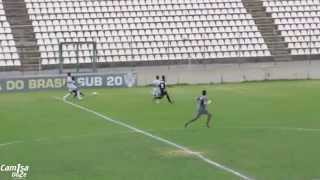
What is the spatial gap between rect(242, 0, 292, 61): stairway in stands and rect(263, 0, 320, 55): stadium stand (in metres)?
0.40

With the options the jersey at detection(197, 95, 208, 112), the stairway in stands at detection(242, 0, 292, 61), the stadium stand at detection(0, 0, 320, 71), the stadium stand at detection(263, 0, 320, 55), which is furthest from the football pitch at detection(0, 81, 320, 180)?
the stadium stand at detection(263, 0, 320, 55)

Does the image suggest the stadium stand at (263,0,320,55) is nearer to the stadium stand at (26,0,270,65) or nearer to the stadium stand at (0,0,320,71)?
the stadium stand at (0,0,320,71)

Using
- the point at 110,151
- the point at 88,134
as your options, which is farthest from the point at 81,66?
the point at 110,151

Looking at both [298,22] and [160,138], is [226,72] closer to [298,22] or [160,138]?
[298,22]

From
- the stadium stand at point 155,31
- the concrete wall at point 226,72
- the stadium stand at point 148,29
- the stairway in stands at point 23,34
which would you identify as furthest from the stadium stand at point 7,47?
the concrete wall at point 226,72

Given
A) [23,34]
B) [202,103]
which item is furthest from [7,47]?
[202,103]

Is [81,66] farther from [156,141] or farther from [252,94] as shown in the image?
[156,141]

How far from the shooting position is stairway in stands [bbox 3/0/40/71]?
49594 millimetres

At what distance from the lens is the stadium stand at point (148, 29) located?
172 feet

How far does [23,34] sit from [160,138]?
3394 cm

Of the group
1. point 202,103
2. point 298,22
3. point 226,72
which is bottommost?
point 202,103

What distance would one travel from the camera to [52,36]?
5244 cm

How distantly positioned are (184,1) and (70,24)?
10190 mm

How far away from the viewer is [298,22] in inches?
2271
